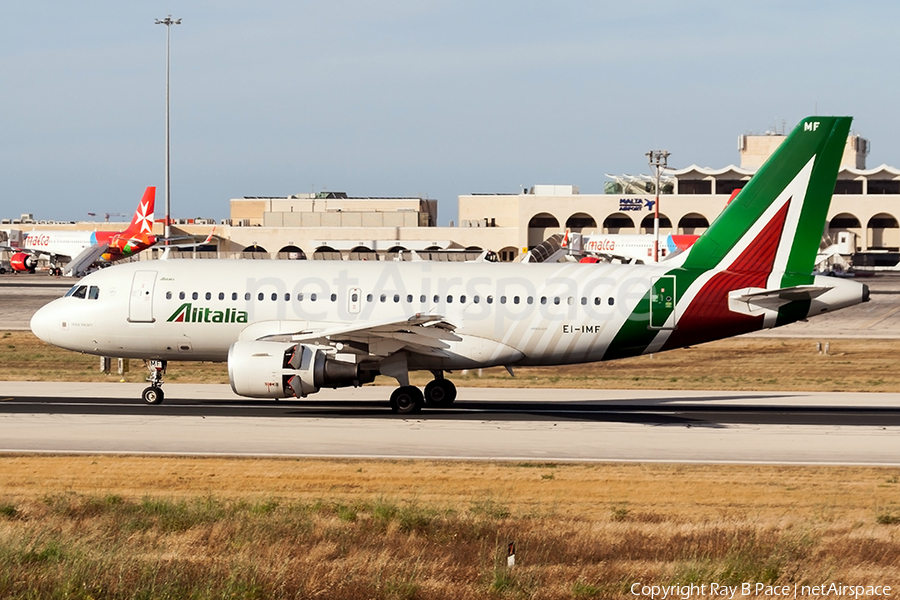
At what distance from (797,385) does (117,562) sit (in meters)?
32.9

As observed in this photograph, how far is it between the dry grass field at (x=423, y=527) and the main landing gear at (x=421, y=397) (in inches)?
317

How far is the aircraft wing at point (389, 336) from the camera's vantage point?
2884 centimetres

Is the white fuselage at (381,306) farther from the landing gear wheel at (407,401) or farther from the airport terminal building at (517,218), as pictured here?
the airport terminal building at (517,218)

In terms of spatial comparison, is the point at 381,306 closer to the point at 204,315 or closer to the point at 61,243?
the point at 204,315

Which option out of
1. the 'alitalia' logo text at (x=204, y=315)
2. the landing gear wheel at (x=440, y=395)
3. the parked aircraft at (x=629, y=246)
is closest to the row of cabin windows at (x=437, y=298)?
the 'alitalia' logo text at (x=204, y=315)

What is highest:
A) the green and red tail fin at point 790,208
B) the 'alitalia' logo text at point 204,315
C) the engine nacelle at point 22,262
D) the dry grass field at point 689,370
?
the green and red tail fin at point 790,208

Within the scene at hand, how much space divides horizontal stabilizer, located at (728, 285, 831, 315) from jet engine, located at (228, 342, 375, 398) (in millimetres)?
11542

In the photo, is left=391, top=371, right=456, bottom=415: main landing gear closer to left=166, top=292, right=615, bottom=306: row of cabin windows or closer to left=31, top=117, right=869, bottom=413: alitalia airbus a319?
left=31, top=117, right=869, bottom=413: alitalia airbus a319

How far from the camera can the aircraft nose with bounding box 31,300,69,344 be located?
106 feet

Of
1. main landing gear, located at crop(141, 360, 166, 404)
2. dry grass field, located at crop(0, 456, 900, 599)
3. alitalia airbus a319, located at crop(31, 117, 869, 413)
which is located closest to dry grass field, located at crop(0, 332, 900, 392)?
main landing gear, located at crop(141, 360, 166, 404)

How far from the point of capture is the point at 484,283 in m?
31.5

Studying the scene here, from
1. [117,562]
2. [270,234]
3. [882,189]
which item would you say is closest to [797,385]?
[117,562]

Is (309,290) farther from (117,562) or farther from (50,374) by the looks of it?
(117,562)

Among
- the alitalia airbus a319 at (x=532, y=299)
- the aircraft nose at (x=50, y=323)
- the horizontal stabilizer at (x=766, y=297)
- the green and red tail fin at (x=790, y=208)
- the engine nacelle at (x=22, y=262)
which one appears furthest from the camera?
the engine nacelle at (x=22, y=262)
